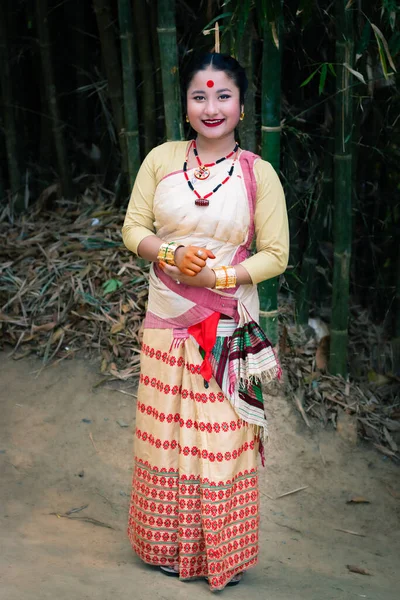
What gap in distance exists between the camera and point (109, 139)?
4.91m

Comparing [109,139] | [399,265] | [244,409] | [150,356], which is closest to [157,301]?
[150,356]

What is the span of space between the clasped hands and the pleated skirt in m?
0.23

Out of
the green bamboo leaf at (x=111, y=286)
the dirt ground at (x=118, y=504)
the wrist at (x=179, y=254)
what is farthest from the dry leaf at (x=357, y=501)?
the wrist at (x=179, y=254)

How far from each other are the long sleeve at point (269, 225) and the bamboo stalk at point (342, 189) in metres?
1.09

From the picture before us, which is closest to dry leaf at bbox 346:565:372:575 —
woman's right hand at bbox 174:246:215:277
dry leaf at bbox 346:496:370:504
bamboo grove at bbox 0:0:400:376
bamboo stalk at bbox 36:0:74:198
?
dry leaf at bbox 346:496:370:504

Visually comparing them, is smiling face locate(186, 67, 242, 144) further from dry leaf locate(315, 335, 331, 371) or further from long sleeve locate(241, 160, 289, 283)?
dry leaf locate(315, 335, 331, 371)

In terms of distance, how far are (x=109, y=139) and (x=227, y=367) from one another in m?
2.55

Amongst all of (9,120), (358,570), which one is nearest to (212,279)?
(358,570)

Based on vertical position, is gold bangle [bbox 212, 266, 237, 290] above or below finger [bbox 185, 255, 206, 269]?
below

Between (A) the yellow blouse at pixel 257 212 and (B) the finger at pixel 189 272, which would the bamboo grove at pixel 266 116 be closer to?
(A) the yellow blouse at pixel 257 212

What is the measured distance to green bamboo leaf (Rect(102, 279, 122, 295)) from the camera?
4.27m

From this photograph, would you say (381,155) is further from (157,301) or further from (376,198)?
(157,301)

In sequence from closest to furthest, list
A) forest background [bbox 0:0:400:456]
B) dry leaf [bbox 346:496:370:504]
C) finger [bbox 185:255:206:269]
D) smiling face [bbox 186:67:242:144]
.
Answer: finger [bbox 185:255:206:269]
smiling face [bbox 186:67:242:144]
dry leaf [bbox 346:496:370:504]
forest background [bbox 0:0:400:456]

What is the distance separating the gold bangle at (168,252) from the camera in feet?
8.34
